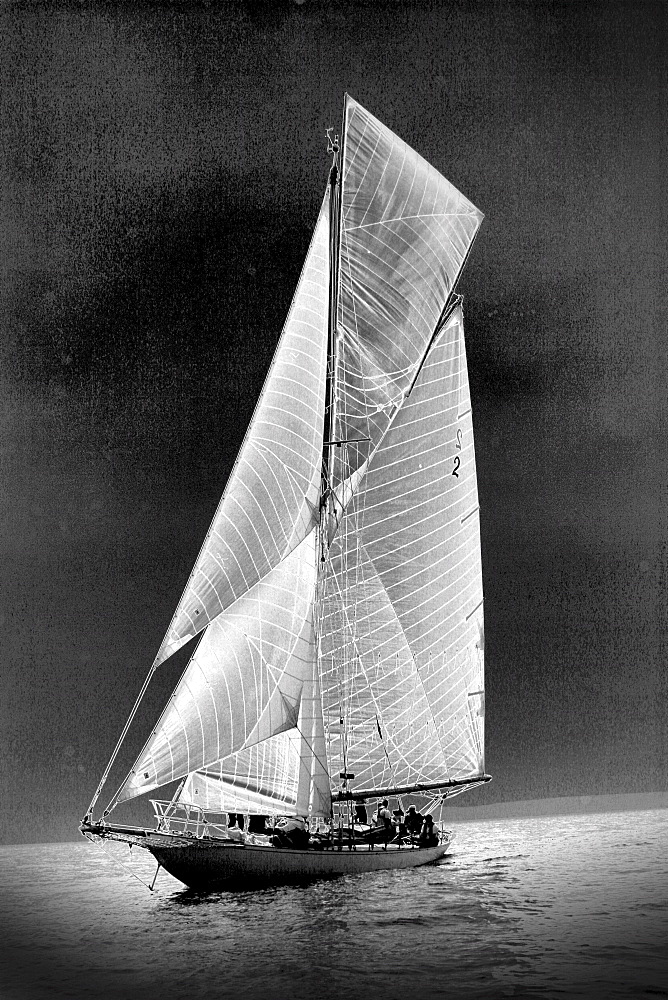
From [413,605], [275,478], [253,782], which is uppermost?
[275,478]

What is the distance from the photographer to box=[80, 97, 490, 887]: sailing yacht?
3014cm

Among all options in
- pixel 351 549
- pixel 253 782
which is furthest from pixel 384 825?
pixel 351 549

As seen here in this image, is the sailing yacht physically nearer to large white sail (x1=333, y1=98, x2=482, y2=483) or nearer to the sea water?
large white sail (x1=333, y1=98, x2=482, y2=483)

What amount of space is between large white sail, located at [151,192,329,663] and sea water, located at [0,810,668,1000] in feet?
Answer: 22.6

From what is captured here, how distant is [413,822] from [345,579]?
27.1ft

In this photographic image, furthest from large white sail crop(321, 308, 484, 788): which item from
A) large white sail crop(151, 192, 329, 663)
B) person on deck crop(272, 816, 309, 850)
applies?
large white sail crop(151, 192, 329, 663)

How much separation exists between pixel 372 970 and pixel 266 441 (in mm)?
14182

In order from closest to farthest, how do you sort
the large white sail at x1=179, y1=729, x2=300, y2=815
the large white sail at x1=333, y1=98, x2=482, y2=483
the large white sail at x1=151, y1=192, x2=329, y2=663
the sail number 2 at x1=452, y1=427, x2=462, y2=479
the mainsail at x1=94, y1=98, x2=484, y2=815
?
1. the large white sail at x1=151, y1=192, x2=329, y2=663
2. the mainsail at x1=94, y1=98, x2=484, y2=815
3. the large white sail at x1=179, y1=729, x2=300, y2=815
4. the large white sail at x1=333, y1=98, x2=482, y2=483
5. the sail number 2 at x1=452, y1=427, x2=462, y2=479

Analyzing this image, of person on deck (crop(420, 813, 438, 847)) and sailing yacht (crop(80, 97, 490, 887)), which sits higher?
sailing yacht (crop(80, 97, 490, 887))

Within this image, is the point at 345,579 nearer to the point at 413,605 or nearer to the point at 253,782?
the point at 413,605

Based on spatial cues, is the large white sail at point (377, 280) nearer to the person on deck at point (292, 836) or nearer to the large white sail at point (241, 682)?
the large white sail at point (241, 682)

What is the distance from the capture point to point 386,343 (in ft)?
122

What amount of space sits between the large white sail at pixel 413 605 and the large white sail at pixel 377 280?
153 inches

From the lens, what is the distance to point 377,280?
37.2 metres
